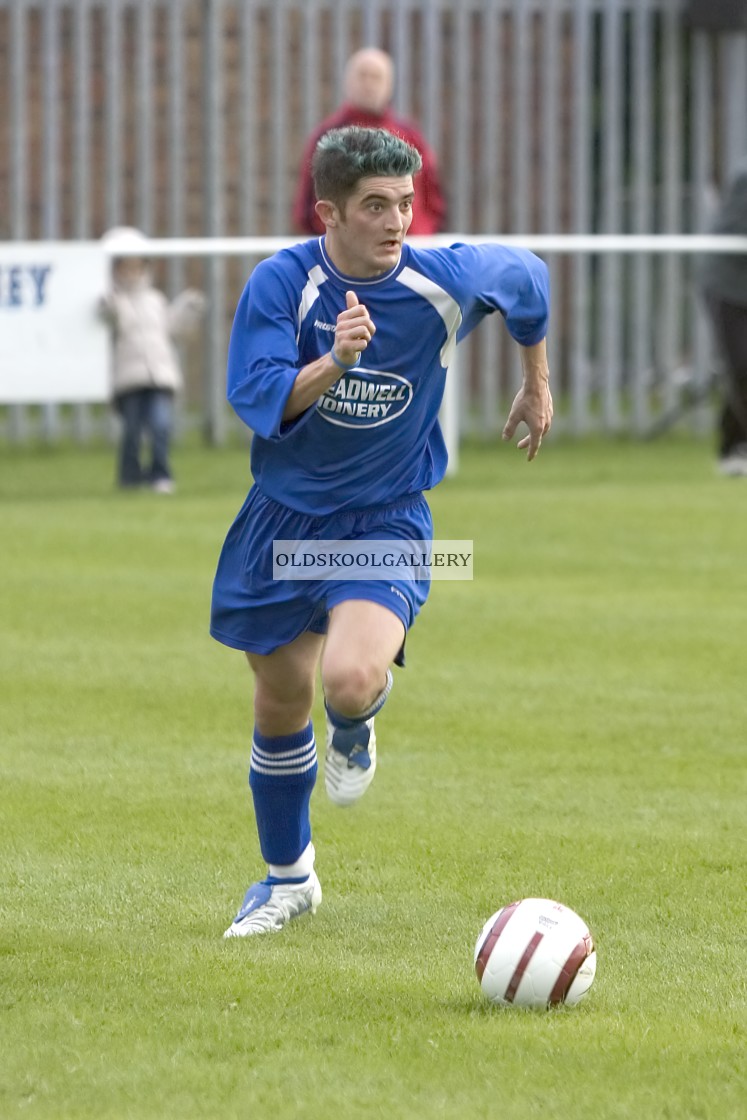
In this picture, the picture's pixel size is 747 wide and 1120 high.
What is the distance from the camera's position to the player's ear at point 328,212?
4605mm

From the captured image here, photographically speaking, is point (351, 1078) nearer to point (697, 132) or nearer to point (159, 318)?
point (159, 318)

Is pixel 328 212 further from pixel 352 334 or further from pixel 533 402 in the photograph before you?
pixel 533 402

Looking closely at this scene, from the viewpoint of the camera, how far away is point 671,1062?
381cm

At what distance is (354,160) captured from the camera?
178 inches

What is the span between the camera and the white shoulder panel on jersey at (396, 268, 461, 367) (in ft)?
15.7

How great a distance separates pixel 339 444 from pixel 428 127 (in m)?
12.3

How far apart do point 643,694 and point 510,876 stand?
2.41 m

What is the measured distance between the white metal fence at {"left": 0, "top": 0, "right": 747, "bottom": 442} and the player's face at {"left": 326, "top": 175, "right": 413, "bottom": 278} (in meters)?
11.4

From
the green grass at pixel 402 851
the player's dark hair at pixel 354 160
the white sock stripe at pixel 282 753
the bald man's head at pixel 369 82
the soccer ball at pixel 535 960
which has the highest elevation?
the bald man's head at pixel 369 82

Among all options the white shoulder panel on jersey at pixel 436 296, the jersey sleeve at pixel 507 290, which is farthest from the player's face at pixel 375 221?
the jersey sleeve at pixel 507 290

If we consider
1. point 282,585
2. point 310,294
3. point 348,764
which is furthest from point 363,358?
point 348,764

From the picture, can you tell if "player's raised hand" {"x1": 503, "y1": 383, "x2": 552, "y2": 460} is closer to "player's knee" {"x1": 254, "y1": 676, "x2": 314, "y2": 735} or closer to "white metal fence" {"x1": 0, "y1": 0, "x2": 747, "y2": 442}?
"player's knee" {"x1": 254, "y1": 676, "x2": 314, "y2": 735}

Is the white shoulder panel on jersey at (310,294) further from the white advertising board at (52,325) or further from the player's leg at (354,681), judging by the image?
the white advertising board at (52,325)

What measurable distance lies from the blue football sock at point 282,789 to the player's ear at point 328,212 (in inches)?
47.8
